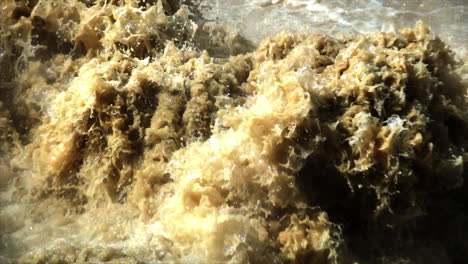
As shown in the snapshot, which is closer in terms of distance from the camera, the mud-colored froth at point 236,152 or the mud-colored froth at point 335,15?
the mud-colored froth at point 236,152

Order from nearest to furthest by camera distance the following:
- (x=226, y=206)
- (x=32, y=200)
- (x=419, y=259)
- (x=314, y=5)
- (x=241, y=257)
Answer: (x=241, y=257) < (x=226, y=206) < (x=419, y=259) < (x=32, y=200) < (x=314, y=5)

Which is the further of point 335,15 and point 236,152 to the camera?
point 335,15

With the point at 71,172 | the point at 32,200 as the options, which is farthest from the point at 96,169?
the point at 32,200

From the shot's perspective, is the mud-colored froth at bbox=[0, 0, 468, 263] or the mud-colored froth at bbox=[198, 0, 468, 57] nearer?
the mud-colored froth at bbox=[0, 0, 468, 263]

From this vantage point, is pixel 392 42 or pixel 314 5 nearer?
pixel 392 42

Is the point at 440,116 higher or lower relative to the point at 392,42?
lower

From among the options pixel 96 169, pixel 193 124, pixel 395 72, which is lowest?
pixel 96 169

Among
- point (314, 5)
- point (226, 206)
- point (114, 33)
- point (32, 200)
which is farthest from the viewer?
point (314, 5)

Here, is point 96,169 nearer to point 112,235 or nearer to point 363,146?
point 112,235
